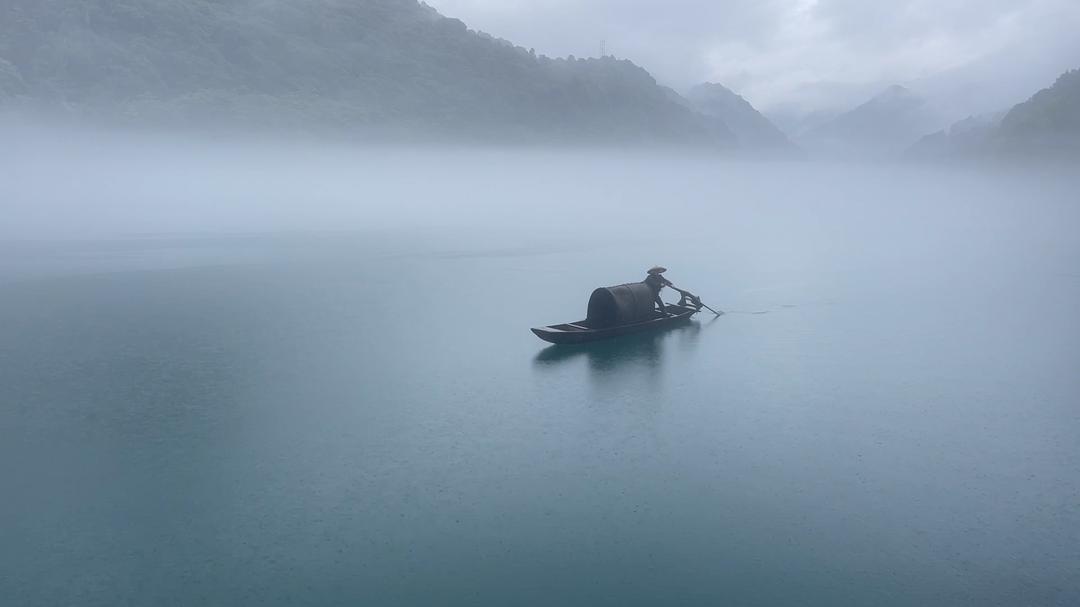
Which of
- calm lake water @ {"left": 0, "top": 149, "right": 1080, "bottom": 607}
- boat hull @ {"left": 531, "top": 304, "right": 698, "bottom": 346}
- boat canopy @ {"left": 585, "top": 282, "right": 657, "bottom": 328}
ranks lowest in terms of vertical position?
calm lake water @ {"left": 0, "top": 149, "right": 1080, "bottom": 607}

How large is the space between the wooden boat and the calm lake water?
0.40m

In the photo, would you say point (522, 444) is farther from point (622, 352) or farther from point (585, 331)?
point (622, 352)

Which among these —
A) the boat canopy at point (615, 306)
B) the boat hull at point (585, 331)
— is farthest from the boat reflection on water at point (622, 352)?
the boat canopy at point (615, 306)

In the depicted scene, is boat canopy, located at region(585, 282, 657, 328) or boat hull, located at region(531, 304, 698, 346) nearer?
boat hull, located at region(531, 304, 698, 346)

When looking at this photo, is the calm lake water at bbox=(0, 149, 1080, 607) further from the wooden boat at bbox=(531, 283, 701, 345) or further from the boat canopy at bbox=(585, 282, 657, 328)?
the boat canopy at bbox=(585, 282, 657, 328)

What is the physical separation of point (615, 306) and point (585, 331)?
98 cm

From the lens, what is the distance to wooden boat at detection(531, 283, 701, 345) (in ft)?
57.3

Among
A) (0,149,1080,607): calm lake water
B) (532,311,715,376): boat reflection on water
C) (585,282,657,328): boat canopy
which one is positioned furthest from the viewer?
(585,282,657,328): boat canopy

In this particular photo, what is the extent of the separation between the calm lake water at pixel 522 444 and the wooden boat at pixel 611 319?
1.32ft

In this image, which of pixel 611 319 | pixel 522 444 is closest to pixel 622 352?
pixel 611 319

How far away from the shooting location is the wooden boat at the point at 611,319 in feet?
57.3

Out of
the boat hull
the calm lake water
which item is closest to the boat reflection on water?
the calm lake water

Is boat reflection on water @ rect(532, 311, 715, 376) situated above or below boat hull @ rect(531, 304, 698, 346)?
below

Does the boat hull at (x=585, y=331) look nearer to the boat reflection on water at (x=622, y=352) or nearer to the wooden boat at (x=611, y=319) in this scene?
the wooden boat at (x=611, y=319)
